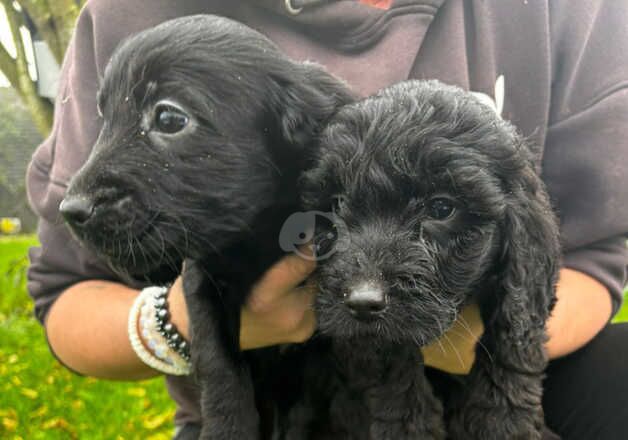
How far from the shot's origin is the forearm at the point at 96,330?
2.35 m

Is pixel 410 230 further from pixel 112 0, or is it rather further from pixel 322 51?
pixel 112 0

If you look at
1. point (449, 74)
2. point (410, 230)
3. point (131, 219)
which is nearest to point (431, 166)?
point (410, 230)

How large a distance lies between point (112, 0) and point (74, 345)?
1.27 m

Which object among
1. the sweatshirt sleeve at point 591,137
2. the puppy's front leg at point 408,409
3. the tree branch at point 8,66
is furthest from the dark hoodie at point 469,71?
the tree branch at point 8,66

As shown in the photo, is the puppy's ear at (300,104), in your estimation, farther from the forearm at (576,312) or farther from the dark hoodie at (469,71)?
the forearm at (576,312)

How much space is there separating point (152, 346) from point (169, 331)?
0.09m

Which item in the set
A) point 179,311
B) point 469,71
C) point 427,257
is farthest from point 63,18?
point 427,257

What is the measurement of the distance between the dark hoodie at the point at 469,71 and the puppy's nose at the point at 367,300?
100 cm

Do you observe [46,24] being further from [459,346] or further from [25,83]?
[459,346]

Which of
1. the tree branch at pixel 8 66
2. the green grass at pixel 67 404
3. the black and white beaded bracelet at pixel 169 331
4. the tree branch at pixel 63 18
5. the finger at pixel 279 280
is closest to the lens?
the finger at pixel 279 280

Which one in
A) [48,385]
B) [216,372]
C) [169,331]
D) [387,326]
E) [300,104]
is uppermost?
[300,104]

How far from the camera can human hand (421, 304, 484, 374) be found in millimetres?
1807

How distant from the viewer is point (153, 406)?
4.16m

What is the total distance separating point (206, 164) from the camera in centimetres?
166
